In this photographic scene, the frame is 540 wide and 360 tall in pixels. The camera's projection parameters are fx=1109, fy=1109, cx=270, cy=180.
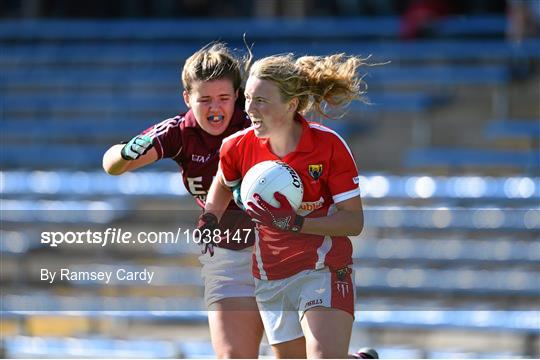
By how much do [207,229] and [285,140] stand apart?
0.53 m

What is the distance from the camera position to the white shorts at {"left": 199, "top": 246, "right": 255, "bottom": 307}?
464cm

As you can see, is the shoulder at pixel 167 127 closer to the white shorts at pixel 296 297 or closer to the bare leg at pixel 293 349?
the white shorts at pixel 296 297

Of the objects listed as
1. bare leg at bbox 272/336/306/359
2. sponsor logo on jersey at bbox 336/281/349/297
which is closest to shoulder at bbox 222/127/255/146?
sponsor logo on jersey at bbox 336/281/349/297

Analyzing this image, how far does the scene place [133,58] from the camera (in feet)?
42.2

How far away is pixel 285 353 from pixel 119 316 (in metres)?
4.24

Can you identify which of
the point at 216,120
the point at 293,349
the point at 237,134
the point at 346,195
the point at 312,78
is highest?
the point at 312,78

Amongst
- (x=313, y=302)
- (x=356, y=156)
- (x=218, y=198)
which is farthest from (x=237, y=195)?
(x=356, y=156)

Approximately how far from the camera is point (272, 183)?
13.5ft

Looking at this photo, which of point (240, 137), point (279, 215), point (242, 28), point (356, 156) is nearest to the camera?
point (279, 215)

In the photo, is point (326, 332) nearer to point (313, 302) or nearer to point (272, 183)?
point (313, 302)

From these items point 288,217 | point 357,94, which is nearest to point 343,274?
point 288,217

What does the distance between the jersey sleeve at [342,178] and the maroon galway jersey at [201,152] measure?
1.93ft

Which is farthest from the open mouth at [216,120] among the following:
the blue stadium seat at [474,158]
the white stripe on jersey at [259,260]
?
the blue stadium seat at [474,158]

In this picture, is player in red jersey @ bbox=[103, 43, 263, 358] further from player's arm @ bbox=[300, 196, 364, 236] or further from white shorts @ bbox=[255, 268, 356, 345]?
player's arm @ bbox=[300, 196, 364, 236]
